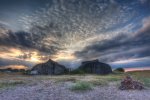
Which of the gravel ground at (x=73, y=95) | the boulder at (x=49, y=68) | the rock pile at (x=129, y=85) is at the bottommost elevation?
the gravel ground at (x=73, y=95)

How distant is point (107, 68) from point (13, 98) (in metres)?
65.9

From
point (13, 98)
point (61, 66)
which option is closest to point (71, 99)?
point (13, 98)

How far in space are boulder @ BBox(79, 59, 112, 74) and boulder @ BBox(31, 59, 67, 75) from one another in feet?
25.2

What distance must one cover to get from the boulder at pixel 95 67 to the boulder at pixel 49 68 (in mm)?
7676

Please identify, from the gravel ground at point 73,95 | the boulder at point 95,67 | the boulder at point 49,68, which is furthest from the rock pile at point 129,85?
the boulder at point 95,67

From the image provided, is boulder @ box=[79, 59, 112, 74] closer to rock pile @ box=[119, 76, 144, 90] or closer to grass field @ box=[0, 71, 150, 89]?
grass field @ box=[0, 71, 150, 89]

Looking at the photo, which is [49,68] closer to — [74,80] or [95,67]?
[95,67]

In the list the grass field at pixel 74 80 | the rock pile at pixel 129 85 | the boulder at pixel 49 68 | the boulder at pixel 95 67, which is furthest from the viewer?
the boulder at pixel 95 67

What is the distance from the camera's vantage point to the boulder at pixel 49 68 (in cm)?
7614

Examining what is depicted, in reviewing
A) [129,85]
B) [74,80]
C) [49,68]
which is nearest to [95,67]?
[49,68]

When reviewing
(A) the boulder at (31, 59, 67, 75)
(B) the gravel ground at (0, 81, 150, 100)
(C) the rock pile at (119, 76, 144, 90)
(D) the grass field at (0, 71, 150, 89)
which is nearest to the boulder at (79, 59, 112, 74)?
(A) the boulder at (31, 59, 67, 75)

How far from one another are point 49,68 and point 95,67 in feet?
53.9

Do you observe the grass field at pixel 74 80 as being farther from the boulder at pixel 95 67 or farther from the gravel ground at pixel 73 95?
the boulder at pixel 95 67

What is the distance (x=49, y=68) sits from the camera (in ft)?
254
